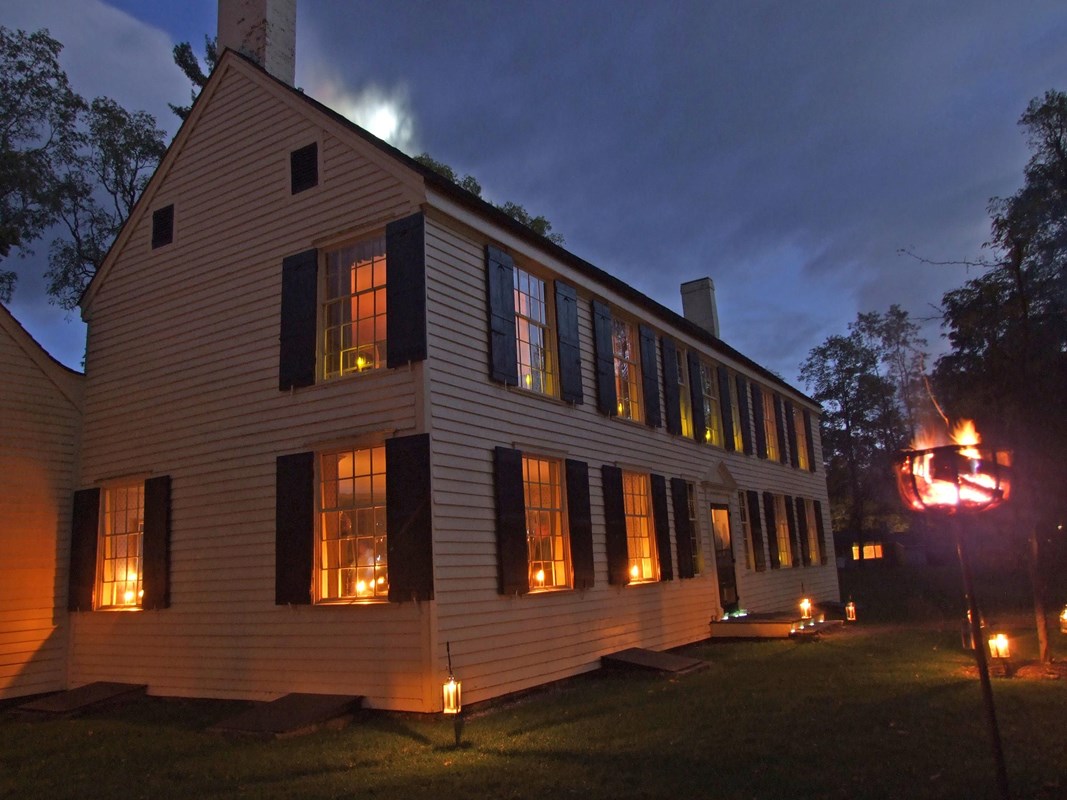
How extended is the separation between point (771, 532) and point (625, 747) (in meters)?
12.2

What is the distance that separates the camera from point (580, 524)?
10.9 metres

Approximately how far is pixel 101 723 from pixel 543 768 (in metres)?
5.84

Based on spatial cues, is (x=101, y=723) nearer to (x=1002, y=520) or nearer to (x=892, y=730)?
(x=892, y=730)

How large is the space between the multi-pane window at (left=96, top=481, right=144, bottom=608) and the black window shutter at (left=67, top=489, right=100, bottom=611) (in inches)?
4.8

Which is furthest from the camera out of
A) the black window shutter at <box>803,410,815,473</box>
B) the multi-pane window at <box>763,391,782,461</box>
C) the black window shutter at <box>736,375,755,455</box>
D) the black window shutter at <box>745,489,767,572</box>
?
the black window shutter at <box>803,410,815,473</box>

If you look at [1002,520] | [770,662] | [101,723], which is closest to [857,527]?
[1002,520]

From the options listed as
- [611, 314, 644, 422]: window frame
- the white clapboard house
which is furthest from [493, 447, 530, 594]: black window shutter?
[611, 314, 644, 422]: window frame

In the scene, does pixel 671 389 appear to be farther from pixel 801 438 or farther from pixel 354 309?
pixel 801 438

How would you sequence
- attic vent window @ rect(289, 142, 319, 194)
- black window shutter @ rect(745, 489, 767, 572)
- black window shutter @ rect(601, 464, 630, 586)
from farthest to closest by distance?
black window shutter @ rect(745, 489, 767, 572)
black window shutter @ rect(601, 464, 630, 586)
attic vent window @ rect(289, 142, 319, 194)

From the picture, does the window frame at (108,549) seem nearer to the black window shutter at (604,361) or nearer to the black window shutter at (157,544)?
the black window shutter at (157,544)

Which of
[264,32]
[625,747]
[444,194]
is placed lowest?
[625,747]

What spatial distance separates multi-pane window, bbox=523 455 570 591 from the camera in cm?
1038

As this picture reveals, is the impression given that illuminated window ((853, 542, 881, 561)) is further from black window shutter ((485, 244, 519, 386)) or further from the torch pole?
the torch pole

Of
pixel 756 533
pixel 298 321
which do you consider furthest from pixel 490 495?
pixel 756 533
